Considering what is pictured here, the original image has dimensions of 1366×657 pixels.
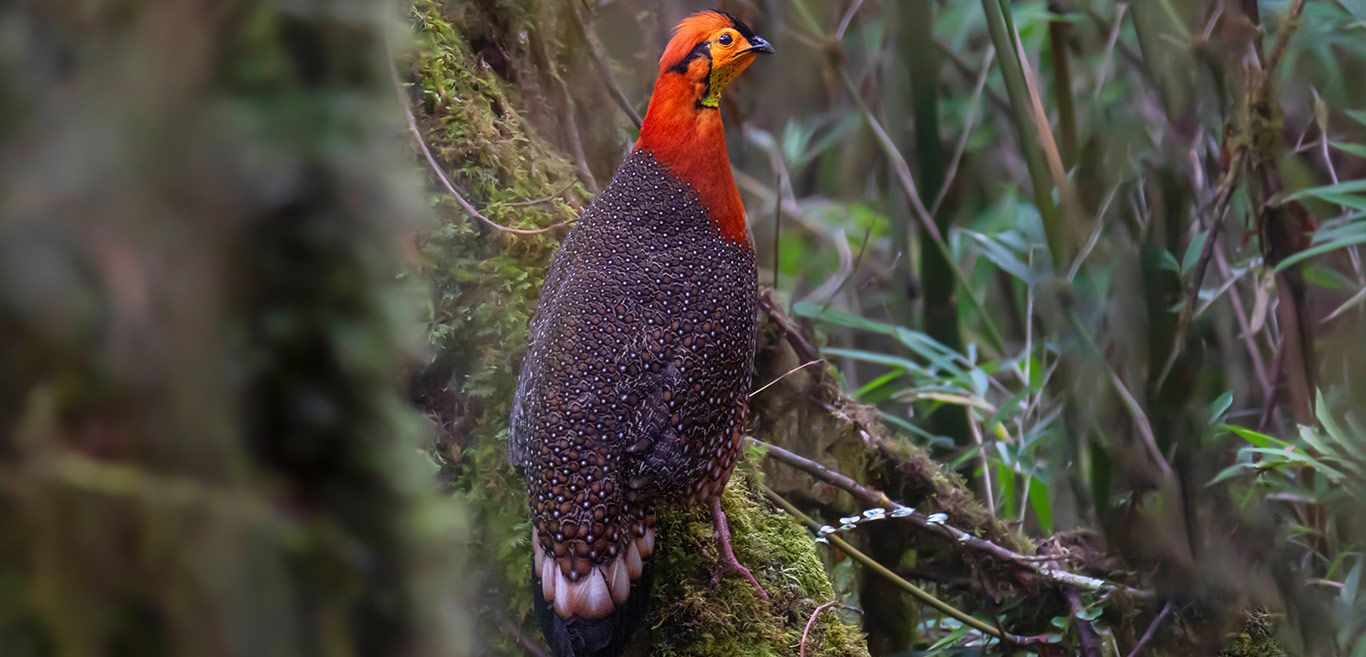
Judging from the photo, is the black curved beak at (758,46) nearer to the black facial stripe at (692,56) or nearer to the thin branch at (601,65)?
the black facial stripe at (692,56)

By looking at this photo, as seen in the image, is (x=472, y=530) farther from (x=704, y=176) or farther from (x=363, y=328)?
(x=363, y=328)

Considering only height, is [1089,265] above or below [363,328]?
below

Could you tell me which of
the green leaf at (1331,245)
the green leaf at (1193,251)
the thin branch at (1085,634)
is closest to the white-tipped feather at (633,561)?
the thin branch at (1085,634)

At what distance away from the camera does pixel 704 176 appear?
8.45 ft

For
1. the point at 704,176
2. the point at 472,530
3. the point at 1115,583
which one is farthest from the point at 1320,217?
the point at 472,530

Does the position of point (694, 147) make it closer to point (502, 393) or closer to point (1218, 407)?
point (502, 393)

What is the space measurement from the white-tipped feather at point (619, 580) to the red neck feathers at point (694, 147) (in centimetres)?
94

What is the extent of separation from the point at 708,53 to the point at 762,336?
1003 millimetres

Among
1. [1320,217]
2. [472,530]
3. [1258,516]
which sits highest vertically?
[1320,217]

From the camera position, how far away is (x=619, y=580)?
2.12 metres

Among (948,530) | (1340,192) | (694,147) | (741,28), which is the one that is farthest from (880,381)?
(1340,192)

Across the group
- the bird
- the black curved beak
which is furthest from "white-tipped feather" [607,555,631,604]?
the black curved beak

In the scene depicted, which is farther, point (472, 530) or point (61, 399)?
point (472, 530)

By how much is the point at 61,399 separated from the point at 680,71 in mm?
2235
